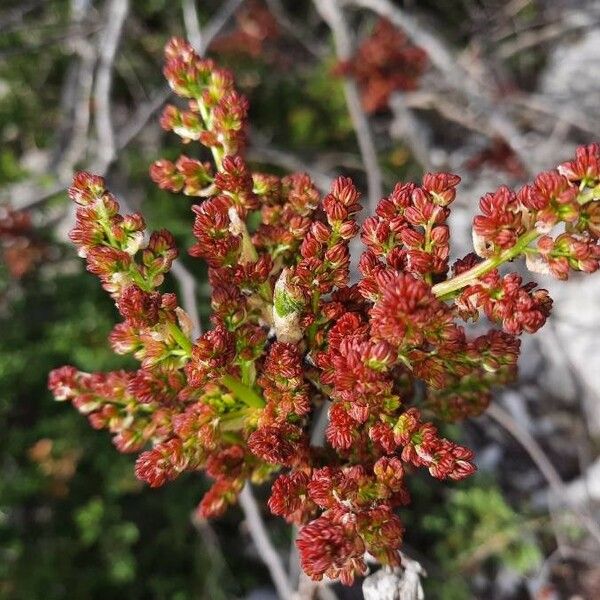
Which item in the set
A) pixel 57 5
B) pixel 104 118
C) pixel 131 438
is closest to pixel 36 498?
pixel 104 118

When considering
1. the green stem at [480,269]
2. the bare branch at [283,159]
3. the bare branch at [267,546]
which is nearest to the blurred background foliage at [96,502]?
the bare branch at [283,159]

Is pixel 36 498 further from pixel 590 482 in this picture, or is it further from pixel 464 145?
pixel 464 145

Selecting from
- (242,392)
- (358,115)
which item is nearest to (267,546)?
(242,392)

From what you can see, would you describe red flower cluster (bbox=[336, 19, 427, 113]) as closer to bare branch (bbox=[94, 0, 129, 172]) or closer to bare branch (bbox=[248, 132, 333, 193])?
bare branch (bbox=[248, 132, 333, 193])

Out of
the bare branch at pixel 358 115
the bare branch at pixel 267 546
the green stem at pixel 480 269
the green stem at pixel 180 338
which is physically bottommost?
the bare branch at pixel 267 546

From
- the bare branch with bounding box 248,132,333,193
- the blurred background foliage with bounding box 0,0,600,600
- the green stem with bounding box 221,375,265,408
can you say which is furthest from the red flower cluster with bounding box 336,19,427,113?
the green stem with bounding box 221,375,265,408

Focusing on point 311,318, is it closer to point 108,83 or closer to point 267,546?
point 267,546

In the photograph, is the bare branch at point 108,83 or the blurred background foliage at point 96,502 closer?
the bare branch at point 108,83

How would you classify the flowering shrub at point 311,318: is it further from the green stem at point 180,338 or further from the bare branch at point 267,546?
the bare branch at point 267,546
